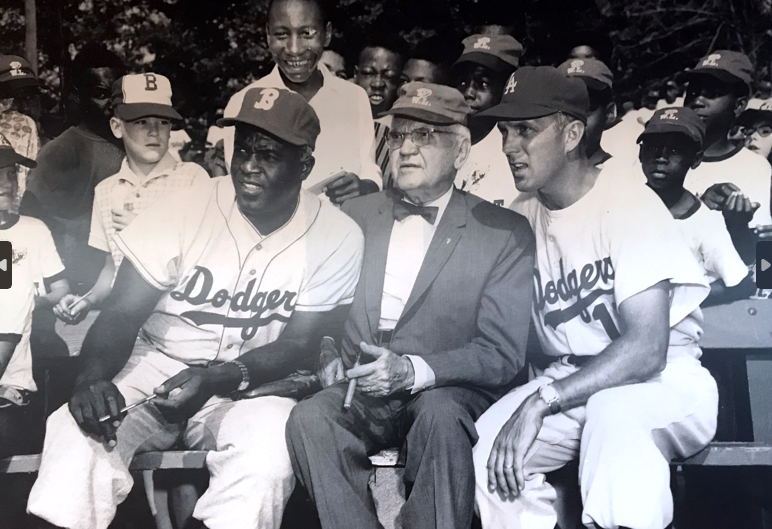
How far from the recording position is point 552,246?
3.09 m

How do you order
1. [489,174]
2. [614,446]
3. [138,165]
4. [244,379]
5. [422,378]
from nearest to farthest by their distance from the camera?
[614,446] → [422,378] → [244,379] → [489,174] → [138,165]

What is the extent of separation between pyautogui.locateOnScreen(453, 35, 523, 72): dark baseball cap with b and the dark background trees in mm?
52

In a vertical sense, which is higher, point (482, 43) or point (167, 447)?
point (482, 43)

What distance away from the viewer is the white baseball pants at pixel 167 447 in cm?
281

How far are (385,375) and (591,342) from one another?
2.49 ft

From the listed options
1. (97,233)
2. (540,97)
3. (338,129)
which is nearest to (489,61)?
(540,97)

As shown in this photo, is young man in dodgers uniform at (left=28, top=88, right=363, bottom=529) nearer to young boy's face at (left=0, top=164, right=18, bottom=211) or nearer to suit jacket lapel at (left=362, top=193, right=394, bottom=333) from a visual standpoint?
suit jacket lapel at (left=362, top=193, right=394, bottom=333)

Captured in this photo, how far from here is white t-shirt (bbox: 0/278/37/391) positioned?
3.14 m

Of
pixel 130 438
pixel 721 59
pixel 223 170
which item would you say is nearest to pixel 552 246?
pixel 721 59

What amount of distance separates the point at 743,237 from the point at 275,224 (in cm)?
181

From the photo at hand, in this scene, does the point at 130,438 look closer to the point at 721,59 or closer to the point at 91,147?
the point at 91,147

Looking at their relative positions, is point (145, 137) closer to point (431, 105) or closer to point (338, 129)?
point (338, 129)

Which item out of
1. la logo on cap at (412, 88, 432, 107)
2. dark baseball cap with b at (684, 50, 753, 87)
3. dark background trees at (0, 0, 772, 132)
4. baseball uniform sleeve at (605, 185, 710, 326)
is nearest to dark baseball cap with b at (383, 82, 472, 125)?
la logo on cap at (412, 88, 432, 107)

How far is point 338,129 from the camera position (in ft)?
10.6
